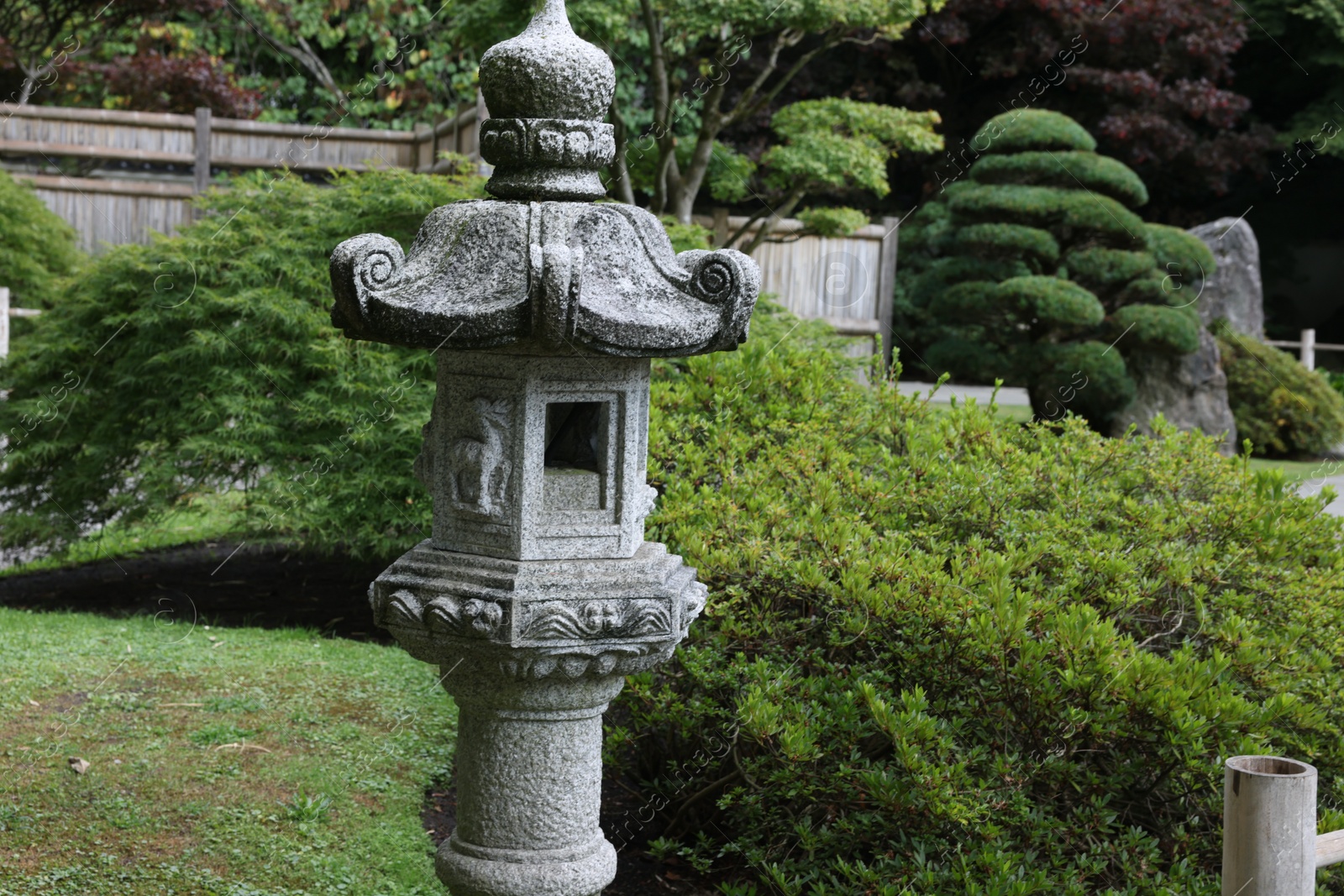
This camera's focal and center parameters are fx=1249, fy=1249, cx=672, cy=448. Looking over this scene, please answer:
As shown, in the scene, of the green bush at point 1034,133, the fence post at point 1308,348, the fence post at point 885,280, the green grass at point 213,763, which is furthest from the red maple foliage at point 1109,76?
the green grass at point 213,763

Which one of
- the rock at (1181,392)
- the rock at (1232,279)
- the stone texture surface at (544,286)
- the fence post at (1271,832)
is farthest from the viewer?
the rock at (1232,279)

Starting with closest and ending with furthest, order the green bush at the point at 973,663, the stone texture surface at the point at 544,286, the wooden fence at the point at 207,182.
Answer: the stone texture surface at the point at 544,286 → the green bush at the point at 973,663 → the wooden fence at the point at 207,182

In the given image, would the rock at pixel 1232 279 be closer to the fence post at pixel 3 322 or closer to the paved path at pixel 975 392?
the paved path at pixel 975 392

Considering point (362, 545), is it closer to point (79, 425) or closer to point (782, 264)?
point (79, 425)

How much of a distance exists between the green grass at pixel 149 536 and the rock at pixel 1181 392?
955 centimetres

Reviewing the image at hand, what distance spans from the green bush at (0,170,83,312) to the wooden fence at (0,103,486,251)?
0.90m

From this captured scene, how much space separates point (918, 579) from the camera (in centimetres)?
369

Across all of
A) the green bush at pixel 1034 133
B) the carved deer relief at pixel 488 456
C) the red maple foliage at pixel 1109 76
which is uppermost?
the red maple foliage at pixel 1109 76

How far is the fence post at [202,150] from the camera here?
13359 mm

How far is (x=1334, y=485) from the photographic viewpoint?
34.5 feet

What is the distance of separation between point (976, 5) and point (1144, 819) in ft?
55.4

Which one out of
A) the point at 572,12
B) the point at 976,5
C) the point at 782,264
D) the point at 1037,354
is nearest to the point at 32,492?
the point at 572,12

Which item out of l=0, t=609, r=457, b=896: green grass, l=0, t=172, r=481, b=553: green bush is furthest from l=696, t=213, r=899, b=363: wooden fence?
l=0, t=609, r=457, b=896: green grass

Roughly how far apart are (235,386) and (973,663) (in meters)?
4.44
